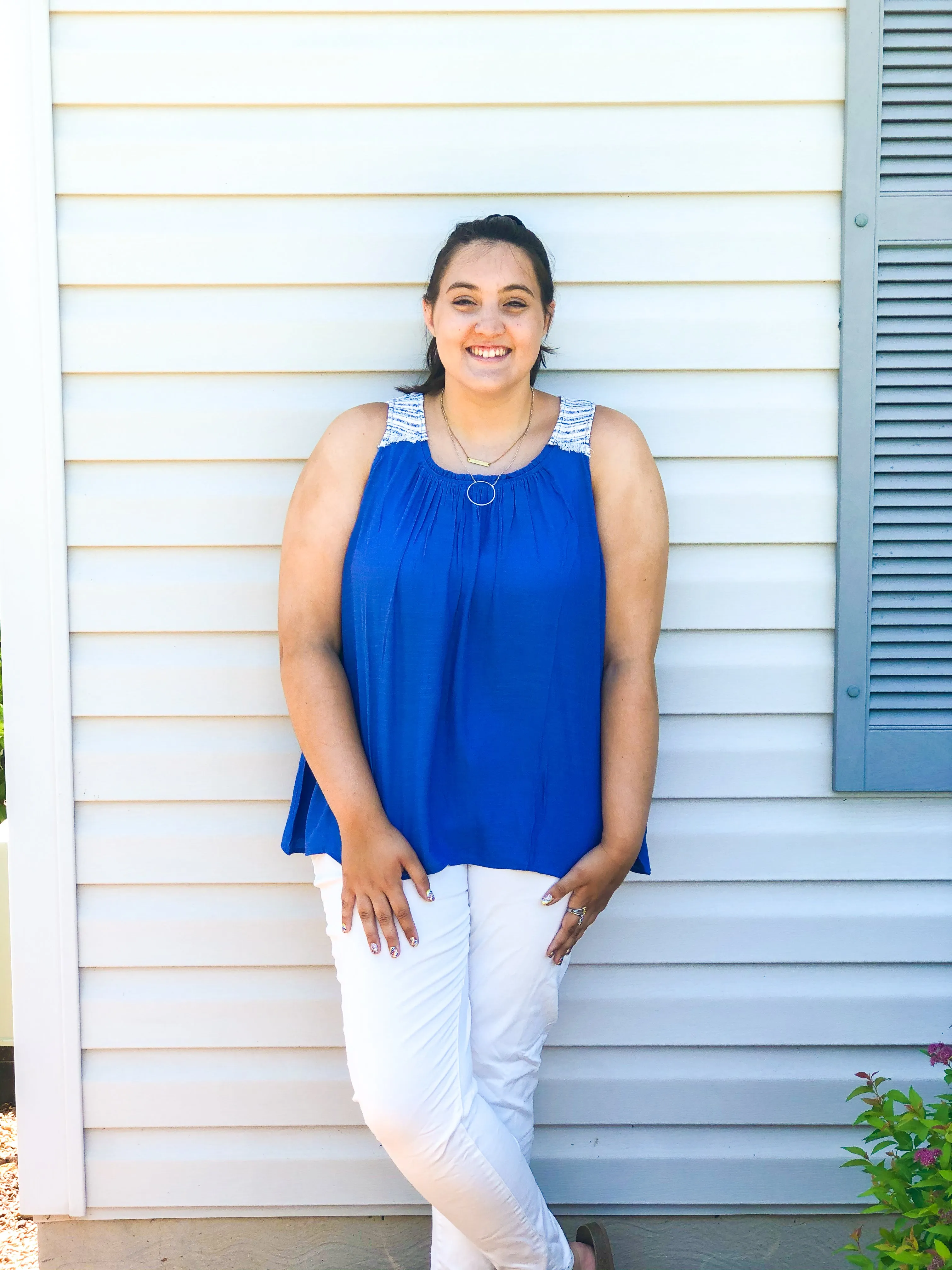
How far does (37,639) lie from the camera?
2.35 meters

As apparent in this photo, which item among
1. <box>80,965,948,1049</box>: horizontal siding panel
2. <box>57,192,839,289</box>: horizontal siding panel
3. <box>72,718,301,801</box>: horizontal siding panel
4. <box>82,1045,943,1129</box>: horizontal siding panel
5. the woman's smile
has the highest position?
<box>57,192,839,289</box>: horizontal siding panel

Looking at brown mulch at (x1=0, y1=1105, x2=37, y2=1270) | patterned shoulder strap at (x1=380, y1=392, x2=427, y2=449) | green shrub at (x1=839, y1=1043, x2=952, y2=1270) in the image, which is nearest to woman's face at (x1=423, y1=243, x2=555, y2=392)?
patterned shoulder strap at (x1=380, y1=392, x2=427, y2=449)

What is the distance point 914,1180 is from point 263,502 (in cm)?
176

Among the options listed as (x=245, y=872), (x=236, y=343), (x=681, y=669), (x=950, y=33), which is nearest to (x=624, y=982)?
(x=681, y=669)

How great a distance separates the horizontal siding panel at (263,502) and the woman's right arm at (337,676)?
10.8 inches

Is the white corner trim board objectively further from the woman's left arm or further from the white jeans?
the woman's left arm

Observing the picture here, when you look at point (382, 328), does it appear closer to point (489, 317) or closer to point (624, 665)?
point (489, 317)

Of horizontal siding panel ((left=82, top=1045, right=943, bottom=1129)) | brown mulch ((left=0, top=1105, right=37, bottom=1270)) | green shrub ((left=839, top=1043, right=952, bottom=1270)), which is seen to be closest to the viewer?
green shrub ((left=839, top=1043, right=952, bottom=1270))

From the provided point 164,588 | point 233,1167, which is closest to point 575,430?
point 164,588

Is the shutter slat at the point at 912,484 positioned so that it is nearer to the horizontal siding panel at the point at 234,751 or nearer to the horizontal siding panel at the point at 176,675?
the horizontal siding panel at the point at 234,751

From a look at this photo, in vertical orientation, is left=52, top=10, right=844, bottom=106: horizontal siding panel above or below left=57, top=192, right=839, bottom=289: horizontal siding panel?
above

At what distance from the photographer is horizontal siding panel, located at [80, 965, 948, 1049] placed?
2.43 m

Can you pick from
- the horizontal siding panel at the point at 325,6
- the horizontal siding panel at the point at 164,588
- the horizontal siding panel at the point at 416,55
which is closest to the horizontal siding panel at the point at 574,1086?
the horizontal siding panel at the point at 164,588

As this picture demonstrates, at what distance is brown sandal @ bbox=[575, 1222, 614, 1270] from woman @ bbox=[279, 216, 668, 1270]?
0.18m
